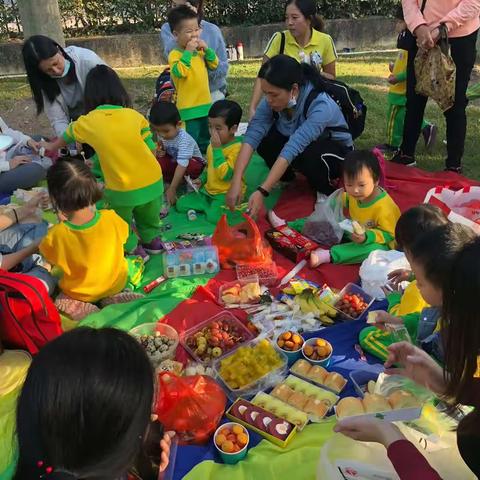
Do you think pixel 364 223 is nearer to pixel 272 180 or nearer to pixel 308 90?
pixel 272 180

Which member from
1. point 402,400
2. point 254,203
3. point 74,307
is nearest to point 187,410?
point 402,400

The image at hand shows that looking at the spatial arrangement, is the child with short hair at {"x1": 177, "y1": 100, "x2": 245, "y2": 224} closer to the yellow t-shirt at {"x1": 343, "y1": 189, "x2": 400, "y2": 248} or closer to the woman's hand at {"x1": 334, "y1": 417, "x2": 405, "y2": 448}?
the yellow t-shirt at {"x1": 343, "y1": 189, "x2": 400, "y2": 248}

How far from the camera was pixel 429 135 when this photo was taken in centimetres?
509

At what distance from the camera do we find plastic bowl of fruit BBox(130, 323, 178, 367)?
2627mm

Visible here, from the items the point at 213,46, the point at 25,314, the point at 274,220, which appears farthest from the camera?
the point at 213,46

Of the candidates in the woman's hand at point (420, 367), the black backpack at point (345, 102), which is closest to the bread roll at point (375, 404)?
the woman's hand at point (420, 367)

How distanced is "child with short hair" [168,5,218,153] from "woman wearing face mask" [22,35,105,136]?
737 millimetres

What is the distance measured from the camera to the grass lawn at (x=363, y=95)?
200 inches

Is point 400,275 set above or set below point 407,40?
below

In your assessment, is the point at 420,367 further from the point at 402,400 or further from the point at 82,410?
the point at 82,410

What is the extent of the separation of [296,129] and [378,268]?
148 cm

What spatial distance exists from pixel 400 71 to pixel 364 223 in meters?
2.22

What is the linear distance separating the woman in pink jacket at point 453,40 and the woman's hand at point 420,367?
292 centimetres

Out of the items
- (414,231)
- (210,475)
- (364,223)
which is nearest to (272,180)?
(364,223)
